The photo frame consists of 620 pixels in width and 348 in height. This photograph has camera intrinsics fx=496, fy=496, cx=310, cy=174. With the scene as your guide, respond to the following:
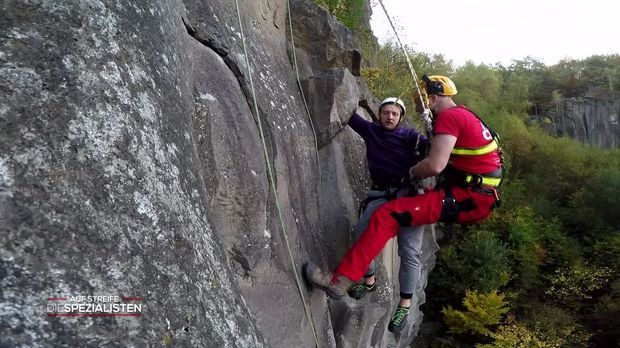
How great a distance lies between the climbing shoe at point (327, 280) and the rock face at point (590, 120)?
108 feet

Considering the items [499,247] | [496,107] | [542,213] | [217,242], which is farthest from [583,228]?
[217,242]

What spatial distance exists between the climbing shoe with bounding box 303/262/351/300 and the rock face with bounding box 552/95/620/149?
A: 1295 inches

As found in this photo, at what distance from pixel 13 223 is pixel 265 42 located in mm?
4097

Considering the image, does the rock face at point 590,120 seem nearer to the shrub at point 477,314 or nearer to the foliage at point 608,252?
the foliage at point 608,252

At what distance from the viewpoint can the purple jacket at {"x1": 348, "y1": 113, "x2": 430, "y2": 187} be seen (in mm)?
5164

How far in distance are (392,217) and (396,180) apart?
1.89 feet

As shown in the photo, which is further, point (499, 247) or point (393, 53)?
point (499, 247)

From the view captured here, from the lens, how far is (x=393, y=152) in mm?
5211

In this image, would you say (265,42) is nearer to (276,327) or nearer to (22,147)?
(276,327)

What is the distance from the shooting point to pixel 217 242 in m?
2.42

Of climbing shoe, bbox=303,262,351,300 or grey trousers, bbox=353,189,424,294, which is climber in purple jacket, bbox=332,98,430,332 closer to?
grey trousers, bbox=353,189,424,294

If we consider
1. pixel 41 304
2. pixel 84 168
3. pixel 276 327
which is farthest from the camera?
pixel 276 327

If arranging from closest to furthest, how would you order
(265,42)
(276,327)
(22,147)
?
(22,147), (276,327), (265,42)

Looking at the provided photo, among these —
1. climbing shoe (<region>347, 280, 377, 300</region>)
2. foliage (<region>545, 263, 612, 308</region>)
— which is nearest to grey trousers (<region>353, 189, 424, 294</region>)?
climbing shoe (<region>347, 280, 377, 300</region>)
